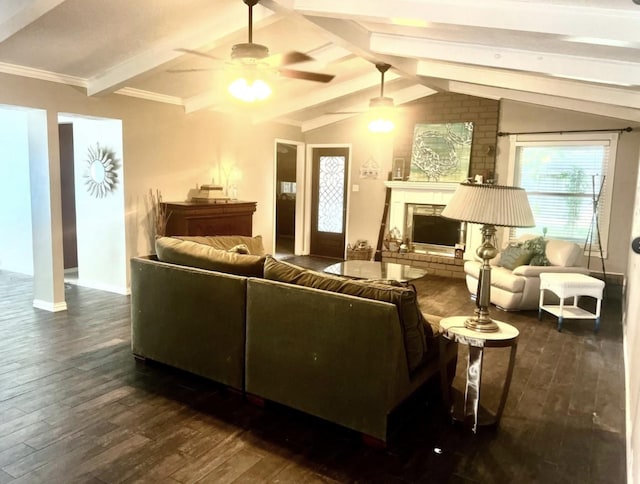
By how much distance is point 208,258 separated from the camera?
316 cm

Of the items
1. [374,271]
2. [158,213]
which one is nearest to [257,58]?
[374,271]

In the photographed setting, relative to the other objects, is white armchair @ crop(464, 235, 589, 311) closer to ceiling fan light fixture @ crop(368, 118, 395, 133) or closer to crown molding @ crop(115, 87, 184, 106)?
ceiling fan light fixture @ crop(368, 118, 395, 133)

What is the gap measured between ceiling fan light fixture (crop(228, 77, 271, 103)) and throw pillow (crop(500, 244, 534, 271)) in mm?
3732

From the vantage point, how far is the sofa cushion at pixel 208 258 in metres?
3.01

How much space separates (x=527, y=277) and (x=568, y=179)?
215cm

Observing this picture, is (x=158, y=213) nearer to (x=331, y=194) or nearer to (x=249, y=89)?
(x=249, y=89)

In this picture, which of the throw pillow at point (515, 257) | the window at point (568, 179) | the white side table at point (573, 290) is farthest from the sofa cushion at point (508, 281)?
the window at point (568, 179)

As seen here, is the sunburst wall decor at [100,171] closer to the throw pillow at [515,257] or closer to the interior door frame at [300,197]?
the interior door frame at [300,197]

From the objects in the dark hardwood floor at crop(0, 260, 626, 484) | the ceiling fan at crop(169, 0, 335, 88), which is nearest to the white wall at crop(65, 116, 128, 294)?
the dark hardwood floor at crop(0, 260, 626, 484)

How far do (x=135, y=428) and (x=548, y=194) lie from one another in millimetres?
6195

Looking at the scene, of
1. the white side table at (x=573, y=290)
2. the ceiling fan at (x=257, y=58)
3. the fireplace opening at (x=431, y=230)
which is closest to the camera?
the ceiling fan at (x=257, y=58)

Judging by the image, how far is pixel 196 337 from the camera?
3146 mm

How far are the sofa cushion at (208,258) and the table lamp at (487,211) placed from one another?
50.0 inches

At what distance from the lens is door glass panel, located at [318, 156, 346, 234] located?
8.46 m
